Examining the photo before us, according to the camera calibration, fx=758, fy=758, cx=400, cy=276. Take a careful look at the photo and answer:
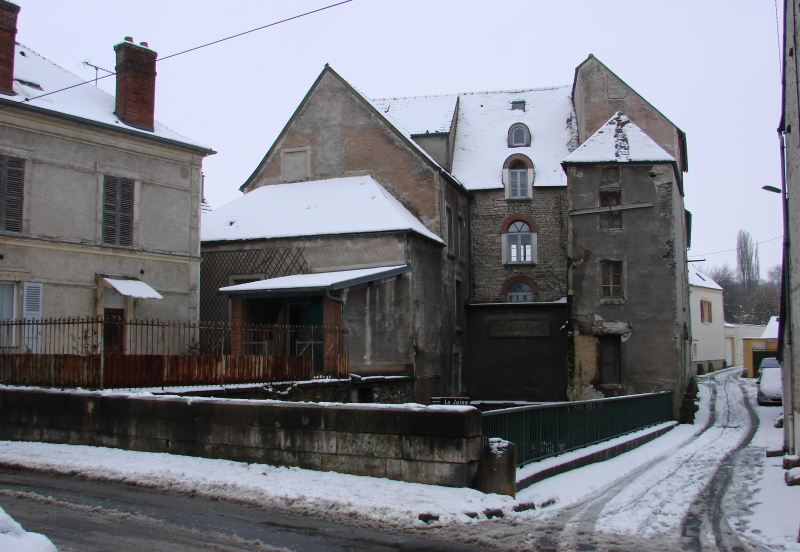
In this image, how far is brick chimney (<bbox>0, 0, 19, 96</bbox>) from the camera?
1912cm

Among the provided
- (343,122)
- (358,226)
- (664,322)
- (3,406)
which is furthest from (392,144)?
(3,406)

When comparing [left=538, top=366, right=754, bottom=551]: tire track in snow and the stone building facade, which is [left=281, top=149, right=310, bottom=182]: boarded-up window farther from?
[left=538, top=366, right=754, bottom=551]: tire track in snow

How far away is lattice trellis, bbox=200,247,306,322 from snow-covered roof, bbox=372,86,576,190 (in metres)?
8.89

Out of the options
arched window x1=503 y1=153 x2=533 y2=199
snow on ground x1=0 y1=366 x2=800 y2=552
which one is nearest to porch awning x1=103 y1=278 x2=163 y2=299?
snow on ground x1=0 y1=366 x2=800 y2=552

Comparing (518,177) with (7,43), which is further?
(518,177)

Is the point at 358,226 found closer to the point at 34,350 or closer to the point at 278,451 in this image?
the point at 34,350

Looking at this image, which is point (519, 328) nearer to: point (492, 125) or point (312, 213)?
point (312, 213)

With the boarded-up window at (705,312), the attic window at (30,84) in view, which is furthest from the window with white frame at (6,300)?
the boarded-up window at (705,312)

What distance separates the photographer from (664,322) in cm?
2583

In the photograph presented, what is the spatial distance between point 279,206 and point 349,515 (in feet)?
68.6

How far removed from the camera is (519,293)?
32.6 m

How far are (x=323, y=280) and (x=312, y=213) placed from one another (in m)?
5.16

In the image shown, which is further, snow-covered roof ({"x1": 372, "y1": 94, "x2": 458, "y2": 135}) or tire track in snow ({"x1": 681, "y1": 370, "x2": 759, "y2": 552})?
snow-covered roof ({"x1": 372, "y1": 94, "x2": 458, "y2": 135})

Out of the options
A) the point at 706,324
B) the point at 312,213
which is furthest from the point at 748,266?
the point at 312,213
